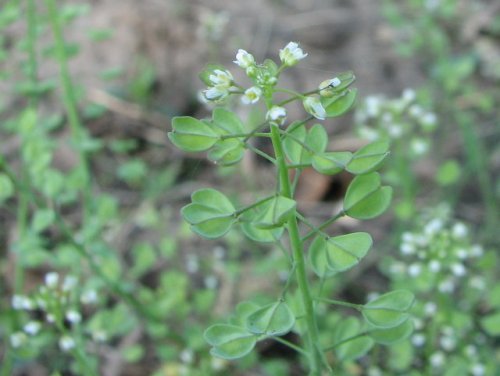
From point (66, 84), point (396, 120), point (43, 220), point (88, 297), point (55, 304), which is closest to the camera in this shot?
point (55, 304)

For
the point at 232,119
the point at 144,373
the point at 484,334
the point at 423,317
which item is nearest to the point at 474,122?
the point at 484,334

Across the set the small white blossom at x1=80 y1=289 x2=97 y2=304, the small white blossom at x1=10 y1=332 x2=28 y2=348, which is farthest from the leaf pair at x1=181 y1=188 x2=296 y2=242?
the small white blossom at x1=10 y1=332 x2=28 y2=348

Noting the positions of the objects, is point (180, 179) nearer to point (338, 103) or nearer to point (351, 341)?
point (351, 341)

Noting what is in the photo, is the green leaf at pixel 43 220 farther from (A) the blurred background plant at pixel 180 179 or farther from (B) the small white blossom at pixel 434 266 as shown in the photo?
(B) the small white blossom at pixel 434 266

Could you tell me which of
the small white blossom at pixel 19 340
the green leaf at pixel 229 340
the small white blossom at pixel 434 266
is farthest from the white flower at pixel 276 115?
the small white blossom at pixel 19 340

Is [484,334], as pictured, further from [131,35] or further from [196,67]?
[131,35]

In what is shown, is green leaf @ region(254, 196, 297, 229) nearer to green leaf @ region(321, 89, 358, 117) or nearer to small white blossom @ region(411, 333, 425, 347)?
green leaf @ region(321, 89, 358, 117)

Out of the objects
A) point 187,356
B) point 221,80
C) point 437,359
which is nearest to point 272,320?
point 221,80
